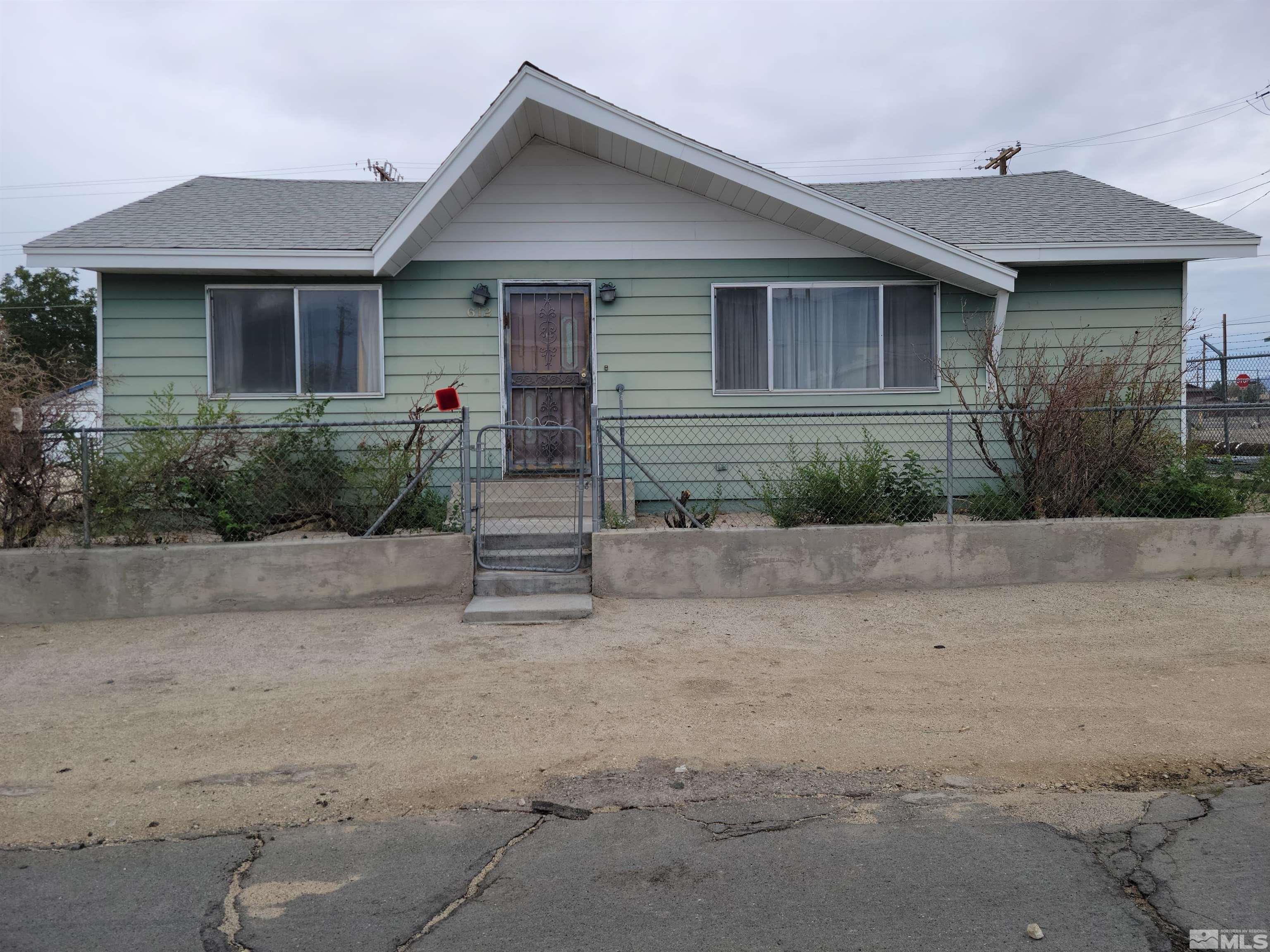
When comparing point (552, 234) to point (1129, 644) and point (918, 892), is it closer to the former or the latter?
point (1129, 644)

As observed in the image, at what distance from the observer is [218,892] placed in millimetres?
3098

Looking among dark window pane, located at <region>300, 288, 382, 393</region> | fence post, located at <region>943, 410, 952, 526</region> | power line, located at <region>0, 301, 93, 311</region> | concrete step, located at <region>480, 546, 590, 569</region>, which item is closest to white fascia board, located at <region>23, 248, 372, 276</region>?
dark window pane, located at <region>300, 288, 382, 393</region>

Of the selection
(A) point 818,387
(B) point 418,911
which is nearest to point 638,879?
(B) point 418,911

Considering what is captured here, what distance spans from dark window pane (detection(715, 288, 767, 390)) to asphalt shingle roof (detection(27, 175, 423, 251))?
3.42 m

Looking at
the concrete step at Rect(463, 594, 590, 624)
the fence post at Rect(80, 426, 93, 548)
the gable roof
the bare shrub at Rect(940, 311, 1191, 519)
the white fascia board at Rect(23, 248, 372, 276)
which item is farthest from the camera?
the white fascia board at Rect(23, 248, 372, 276)

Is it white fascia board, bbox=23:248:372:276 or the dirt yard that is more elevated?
white fascia board, bbox=23:248:372:276

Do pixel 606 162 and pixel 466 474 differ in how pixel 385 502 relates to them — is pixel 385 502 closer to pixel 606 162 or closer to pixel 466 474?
pixel 466 474

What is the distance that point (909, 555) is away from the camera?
24.3 ft

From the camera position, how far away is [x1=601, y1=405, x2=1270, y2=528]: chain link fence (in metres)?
7.75

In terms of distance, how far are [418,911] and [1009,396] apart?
8.46m

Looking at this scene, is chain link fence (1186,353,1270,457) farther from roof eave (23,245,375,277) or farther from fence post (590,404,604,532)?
roof eave (23,245,375,277)

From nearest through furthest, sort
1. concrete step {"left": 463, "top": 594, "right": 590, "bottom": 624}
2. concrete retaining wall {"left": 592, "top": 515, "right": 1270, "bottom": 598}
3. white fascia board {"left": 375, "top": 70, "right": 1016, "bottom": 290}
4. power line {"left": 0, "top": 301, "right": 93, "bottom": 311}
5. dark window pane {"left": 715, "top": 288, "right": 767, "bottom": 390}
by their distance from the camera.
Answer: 1. concrete step {"left": 463, "top": 594, "right": 590, "bottom": 624}
2. concrete retaining wall {"left": 592, "top": 515, "right": 1270, "bottom": 598}
3. white fascia board {"left": 375, "top": 70, "right": 1016, "bottom": 290}
4. dark window pane {"left": 715, "top": 288, "right": 767, "bottom": 390}
5. power line {"left": 0, "top": 301, "right": 93, "bottom": 311}

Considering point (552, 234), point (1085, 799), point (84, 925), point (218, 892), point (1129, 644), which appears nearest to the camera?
point (84, 925)

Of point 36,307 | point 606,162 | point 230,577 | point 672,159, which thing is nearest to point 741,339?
point 672,159
